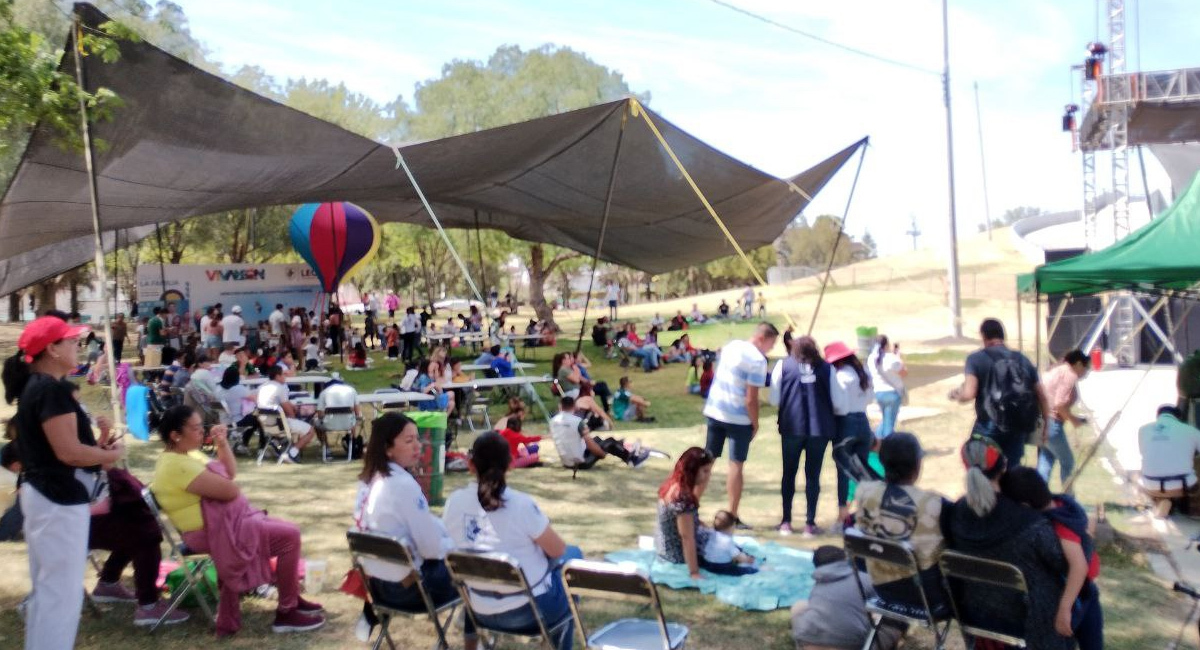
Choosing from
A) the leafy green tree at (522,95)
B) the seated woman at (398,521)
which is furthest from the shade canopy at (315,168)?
the leafy green tree at (522,95)

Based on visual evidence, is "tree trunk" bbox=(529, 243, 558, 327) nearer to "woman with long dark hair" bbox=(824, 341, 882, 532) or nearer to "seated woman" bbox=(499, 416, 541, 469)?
"seated woman" bbox=(499, 416, 541, 469)

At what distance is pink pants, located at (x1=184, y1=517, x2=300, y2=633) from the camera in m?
4.14

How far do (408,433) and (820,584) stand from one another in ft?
6.22

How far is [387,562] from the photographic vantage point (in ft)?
11.7

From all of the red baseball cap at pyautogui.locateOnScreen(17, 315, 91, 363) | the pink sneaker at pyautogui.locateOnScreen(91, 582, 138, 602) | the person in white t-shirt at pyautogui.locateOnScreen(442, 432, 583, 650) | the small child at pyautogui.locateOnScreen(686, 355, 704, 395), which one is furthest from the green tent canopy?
the small child at pyautogui.locateOnScreen(686, 355, 704, 395)

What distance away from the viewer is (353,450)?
9.09 metres

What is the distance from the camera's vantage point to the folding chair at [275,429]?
8.75 meters

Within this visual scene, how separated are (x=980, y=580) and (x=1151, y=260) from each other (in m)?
3.78

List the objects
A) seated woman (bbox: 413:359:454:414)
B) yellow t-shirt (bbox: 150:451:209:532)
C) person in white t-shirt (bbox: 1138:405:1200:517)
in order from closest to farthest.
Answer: yellow t-shirt (bbox: 150:451:209:532) < person in white t-shirt (bbox: 1138:405:1200:517) < seated woman (bbox: 413:359:454:414)

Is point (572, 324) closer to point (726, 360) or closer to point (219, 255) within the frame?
point (219, 255)

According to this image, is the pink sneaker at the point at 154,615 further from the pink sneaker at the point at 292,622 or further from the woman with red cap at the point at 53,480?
the woman with red cap at the point at 53,480

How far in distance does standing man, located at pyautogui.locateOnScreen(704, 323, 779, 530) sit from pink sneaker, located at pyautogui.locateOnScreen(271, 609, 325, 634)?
104 inches

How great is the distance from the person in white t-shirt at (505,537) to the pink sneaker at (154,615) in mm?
1797

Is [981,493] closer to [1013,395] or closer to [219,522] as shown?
[1013,395]
